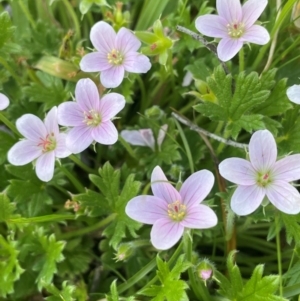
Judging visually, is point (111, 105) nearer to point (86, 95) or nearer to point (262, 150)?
point (86, 95)

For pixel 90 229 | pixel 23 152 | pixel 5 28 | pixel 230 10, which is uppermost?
pixel 230 10

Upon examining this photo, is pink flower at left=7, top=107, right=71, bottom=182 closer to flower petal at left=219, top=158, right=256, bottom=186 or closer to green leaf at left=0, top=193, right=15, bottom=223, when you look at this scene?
green leaf at left=0, top=193, right=15, bottom=223

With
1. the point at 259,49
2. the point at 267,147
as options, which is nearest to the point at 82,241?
the point at 267,147

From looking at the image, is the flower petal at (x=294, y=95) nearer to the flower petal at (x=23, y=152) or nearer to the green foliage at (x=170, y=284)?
the green foliage at (x=170, y=284)

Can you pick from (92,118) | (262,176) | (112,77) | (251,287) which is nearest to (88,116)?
(92,118)

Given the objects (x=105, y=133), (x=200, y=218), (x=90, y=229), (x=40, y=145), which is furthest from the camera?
(x=90, y=229)

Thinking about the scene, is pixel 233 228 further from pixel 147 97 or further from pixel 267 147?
pixel 147 97
